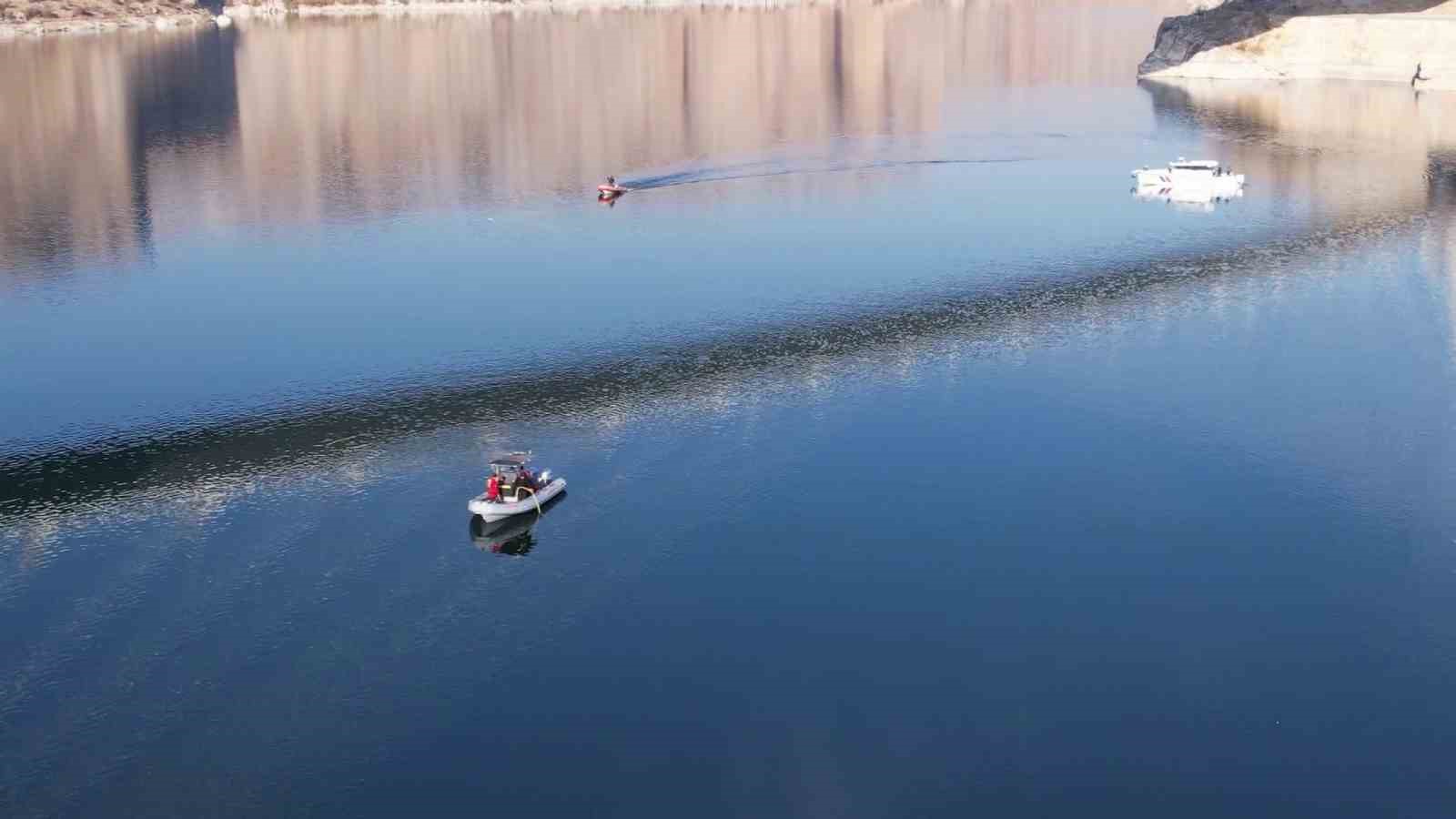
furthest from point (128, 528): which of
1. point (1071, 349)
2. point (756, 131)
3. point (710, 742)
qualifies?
point (756, 131)

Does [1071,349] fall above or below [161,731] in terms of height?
above

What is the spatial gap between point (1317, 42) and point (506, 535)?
90996 mm

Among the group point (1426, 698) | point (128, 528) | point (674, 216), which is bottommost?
point (1426, 698)

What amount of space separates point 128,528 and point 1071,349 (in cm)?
2877

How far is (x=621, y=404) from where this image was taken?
141 feet

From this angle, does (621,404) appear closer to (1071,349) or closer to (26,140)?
(1071,349)

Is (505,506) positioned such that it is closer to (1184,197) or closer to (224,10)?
(1184,197)

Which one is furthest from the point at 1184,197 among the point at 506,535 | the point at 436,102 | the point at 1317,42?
the point at 436,102

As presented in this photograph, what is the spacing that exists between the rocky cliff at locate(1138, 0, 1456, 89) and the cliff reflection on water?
282 inches

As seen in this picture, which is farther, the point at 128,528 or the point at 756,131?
the point at 756,131

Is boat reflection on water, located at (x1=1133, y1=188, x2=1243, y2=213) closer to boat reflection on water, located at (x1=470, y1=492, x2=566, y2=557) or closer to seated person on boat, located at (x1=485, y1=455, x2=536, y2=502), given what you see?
seated person on boat, located at (x1=485, y1=455, x2=536, y2=502)

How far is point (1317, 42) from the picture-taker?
352 ft

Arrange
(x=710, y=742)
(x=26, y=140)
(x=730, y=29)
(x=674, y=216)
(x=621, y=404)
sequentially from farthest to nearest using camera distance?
1. (x=730, y=29)
2. (x=26, y=140)
3. (x=674, y=216)
4. (x=621, y=404)
5. (x=710, y=742)

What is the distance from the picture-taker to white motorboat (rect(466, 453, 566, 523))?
117 feet
